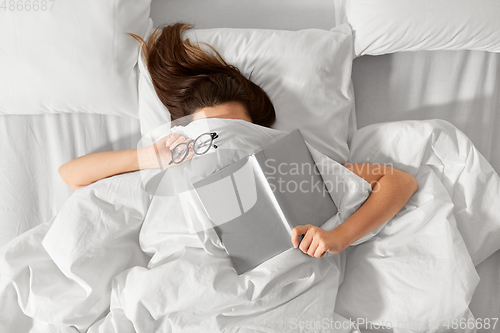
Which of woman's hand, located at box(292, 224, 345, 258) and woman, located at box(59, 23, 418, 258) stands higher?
woman, located at box(59, 23, 418, 258)

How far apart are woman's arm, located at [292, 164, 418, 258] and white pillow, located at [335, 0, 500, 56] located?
391 millimetres

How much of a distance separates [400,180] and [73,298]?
31.3 inches

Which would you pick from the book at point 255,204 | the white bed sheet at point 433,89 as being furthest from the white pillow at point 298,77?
the book at point 255,204

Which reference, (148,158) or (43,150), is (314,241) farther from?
(43,150)

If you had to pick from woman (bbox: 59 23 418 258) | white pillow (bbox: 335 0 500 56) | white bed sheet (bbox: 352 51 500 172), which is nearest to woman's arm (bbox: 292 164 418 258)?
woman (bbox: 59 23 418 258)

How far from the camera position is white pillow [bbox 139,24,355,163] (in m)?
0.99

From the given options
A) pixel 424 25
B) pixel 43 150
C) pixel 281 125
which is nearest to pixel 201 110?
pixel 281 125

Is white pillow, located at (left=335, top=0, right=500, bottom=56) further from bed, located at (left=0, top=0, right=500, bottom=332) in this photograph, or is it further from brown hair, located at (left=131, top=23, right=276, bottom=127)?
brown hair, located at (left=131, top=23, right=276, bottom=127)

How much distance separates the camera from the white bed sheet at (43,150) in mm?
1030

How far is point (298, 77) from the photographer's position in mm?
998

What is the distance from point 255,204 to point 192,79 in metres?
0.38

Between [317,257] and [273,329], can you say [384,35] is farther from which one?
[273,329]

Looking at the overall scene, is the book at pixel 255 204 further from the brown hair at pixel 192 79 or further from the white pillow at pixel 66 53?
the white pillow at pixel 66 53

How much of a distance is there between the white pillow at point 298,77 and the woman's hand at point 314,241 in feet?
0.99
